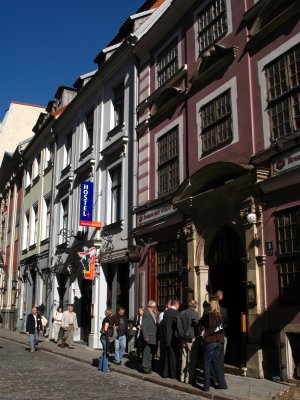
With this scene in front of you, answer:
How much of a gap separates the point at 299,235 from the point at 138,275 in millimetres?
7232

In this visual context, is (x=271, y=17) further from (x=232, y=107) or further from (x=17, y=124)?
(x=17, y=124)

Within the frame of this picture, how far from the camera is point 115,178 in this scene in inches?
763

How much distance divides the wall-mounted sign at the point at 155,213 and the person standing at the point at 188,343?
449 cm

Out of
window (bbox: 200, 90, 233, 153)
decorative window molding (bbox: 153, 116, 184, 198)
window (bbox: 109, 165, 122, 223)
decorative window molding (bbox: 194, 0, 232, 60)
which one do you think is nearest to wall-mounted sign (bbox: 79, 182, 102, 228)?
window (bbox: 109, 165, 122, 223)

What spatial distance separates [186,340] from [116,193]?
9.53 meters

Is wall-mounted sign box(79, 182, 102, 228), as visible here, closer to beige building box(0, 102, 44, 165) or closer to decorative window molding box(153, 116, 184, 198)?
decorative window molding box(153, 116, 184, 198)

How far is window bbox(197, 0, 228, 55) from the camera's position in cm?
1356

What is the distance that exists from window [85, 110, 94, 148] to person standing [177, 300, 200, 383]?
523 inches

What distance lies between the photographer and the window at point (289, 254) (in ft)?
32.6

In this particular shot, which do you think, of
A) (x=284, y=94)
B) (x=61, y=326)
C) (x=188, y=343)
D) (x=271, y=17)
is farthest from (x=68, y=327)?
(x=271, y=17)

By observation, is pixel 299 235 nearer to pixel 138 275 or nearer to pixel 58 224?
pixel 138 275

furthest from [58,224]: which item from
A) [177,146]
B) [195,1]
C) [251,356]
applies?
[251,356]

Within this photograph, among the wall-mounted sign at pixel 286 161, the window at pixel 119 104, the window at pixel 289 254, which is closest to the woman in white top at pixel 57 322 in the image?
the window at pixel 119 104

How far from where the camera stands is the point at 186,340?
413 inches
